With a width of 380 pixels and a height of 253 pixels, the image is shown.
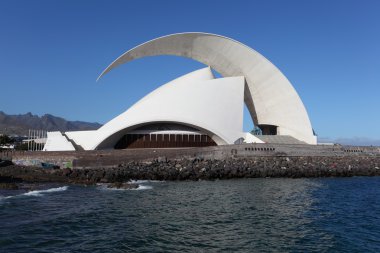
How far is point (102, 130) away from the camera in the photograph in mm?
29125

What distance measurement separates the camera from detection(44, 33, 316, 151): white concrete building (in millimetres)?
29516

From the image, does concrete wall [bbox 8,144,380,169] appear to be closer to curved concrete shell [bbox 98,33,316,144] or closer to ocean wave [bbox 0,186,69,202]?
curved concrete shell [bbox 98,33,316,144]

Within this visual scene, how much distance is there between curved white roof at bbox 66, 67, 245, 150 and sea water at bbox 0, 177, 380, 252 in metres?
10.9

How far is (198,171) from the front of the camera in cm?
2255

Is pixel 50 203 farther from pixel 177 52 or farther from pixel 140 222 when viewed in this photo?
pixel 177 52

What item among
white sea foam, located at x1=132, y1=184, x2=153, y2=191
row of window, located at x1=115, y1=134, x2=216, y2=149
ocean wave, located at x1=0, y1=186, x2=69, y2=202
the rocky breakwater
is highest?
row of window, located at x1=115, y1=134, x2=216, y2=149

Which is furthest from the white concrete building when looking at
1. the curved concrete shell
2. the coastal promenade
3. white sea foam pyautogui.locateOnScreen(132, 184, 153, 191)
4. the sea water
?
the sea water

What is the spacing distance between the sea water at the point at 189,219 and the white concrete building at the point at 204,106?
37.4 feet

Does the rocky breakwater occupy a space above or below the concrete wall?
below

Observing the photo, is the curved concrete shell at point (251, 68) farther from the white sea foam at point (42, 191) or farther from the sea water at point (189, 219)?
the white sea foam at point (42, 191)

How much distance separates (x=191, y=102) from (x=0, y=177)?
15650mm

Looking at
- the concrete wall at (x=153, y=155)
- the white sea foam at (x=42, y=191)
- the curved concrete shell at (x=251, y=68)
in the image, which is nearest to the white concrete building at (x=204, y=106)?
the curved concrete shell at (x=251, y=68)

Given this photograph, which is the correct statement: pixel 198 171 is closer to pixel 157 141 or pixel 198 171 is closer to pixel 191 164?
pixel 191 164

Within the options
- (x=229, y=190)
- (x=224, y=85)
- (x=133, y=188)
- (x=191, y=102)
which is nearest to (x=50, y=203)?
(x=133, y=188)
